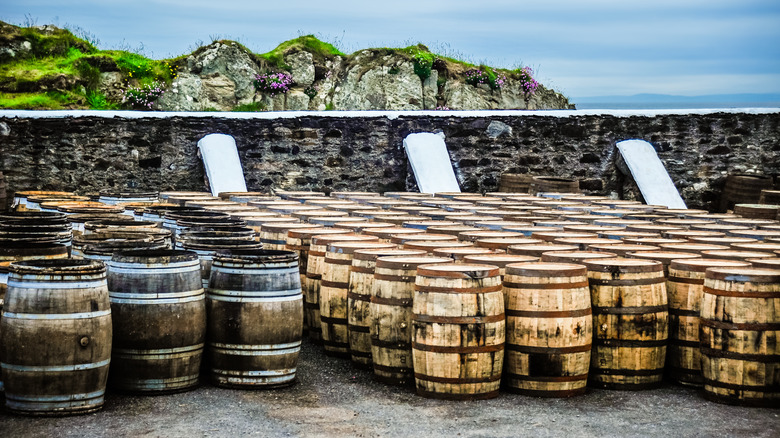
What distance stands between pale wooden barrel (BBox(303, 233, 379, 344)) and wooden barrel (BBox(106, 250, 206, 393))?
1365 millimetres

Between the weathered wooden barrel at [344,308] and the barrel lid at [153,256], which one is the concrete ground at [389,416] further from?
the barrel lid at [153,256]

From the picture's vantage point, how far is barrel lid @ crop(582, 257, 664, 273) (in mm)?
5066

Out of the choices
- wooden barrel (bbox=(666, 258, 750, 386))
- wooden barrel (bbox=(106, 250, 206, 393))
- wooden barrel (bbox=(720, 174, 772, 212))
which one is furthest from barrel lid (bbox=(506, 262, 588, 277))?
wooden barrel (bbox=(720, 174, 772, 212))

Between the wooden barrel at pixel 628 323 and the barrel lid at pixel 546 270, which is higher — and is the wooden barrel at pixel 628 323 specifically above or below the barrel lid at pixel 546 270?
below

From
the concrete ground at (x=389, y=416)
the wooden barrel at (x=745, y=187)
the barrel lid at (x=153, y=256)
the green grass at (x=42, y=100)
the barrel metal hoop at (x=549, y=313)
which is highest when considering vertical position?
the green grass at (x=42, y=100)

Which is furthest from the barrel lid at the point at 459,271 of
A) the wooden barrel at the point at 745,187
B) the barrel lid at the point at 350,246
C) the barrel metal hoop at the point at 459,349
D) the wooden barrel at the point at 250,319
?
the wooden barrel at the point at 745,187

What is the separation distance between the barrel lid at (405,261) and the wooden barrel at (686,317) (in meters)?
A: 1.27

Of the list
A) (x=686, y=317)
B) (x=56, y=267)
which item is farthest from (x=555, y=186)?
(x=56, y=267)

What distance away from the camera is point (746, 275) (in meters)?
4.71

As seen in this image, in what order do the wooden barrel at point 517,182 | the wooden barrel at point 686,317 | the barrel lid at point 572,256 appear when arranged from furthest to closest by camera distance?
the wooden barrel at point 517,182 < the barrel lid at point 572,256 < the wooden barrel at point 686,317

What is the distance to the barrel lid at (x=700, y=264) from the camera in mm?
5177

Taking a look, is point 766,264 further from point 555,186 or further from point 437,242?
point 555,186

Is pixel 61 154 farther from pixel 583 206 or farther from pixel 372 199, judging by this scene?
pixel 583 206

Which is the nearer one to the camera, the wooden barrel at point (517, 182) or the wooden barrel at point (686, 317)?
the wooden barrel at point (686, 317)
